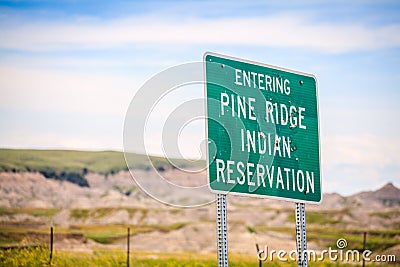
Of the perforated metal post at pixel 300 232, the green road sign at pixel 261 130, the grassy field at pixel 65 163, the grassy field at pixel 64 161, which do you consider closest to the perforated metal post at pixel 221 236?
the green road sign at pixel 261 130

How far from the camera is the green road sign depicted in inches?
342

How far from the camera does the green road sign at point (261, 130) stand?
869cm

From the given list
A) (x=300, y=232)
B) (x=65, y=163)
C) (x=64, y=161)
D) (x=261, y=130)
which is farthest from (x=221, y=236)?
(x=64, y=161)

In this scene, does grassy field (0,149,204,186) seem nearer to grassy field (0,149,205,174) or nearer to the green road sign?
grassy field (0,149,205,174)

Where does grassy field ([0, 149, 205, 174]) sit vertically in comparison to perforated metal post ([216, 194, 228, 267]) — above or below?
above

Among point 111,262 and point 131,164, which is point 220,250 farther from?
point 111,262

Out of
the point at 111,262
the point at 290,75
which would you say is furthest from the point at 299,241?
the point at 111,262

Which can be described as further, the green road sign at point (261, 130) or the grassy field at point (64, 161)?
the grassy field at point (64, 161)

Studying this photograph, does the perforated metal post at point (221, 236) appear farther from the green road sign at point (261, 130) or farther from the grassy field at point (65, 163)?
the grassy field at point (65, 163)

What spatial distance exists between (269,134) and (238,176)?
89 cm

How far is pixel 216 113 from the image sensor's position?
8.69 m

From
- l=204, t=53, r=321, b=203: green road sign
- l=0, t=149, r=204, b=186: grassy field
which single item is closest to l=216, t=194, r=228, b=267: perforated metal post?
l=204, t=53, r=321, b=203: green road sign

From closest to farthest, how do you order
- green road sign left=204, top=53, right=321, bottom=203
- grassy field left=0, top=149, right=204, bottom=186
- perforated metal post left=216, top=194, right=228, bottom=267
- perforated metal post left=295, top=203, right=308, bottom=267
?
1. perforated metal post left=216, top=194, right=228, bottom=267
2. green road sign left=204, top=53, right=321, bottom=203
3. perforated metal post left=295, top=203, right=308, bottom=267
4. grassy field left=0, top=149, right=204, bottom=186

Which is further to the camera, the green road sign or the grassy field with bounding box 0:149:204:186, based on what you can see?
the grassy field with bounding box 0:149:204:186
